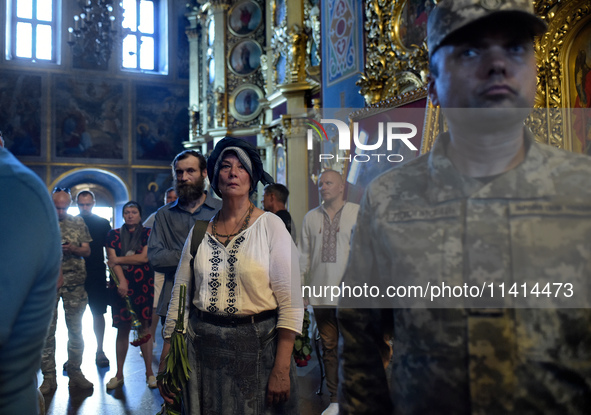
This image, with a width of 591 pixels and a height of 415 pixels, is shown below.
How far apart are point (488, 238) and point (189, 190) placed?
2.70 meters

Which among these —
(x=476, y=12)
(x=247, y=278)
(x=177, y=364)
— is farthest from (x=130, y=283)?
(x=476, y=12)

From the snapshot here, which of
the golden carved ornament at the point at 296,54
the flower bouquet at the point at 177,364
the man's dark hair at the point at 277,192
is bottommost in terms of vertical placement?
the flower bouquet at the point at 177,364

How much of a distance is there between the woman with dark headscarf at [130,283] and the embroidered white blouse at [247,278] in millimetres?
3083

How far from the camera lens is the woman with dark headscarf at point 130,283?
5.24 metres

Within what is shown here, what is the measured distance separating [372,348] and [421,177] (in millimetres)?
355

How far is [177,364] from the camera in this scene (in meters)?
2.24

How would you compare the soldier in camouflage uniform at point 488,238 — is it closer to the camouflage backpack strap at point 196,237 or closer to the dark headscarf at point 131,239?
the camouflage backpack strap at point 196,237

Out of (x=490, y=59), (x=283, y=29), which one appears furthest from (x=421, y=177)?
(x=283, y=29)

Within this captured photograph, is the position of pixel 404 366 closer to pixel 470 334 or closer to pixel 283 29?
pixel 470 334

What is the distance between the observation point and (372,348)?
107cm

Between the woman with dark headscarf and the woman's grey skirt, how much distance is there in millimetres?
3122

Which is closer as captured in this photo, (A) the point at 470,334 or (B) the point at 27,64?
(A) the point at 470,334

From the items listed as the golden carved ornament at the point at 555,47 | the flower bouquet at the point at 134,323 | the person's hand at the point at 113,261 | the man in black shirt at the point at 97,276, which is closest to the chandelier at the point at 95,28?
the man in black shirt at the point at 97,276

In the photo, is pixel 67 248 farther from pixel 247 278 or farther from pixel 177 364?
pixel 247 278
